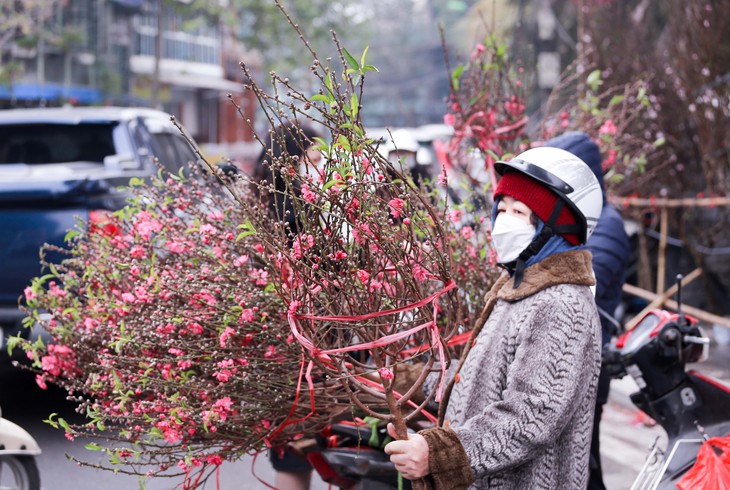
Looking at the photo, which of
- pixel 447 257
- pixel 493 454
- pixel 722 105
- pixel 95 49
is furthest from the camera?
pixel 95 49

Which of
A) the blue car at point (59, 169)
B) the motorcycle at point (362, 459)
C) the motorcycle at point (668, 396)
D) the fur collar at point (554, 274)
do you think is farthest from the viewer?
the blue car at point (59, 169)

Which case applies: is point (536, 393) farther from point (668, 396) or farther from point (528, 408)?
point (668, 396)

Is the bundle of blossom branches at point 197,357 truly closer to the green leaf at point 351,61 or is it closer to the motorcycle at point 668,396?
the motorcycle at point 668,396

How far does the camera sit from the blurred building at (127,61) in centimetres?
2636

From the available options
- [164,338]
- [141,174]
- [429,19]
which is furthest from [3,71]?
[429,19]

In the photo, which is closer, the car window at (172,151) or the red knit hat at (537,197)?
the red knit hat at (537,197)

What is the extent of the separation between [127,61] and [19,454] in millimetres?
34293

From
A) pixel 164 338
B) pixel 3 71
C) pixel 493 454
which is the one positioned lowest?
pixel 493 454

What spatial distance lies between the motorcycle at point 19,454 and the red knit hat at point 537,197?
259 cm

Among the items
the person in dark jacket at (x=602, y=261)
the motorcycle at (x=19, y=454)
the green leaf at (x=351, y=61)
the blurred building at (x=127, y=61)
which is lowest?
the motorcycle at (x=19, y=454)

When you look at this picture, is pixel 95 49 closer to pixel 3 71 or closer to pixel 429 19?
pixel 3 71

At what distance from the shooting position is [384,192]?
8.22 ft

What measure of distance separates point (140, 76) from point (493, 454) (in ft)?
118

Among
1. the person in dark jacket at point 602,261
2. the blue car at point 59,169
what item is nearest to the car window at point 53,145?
the blue car at point 59,169
